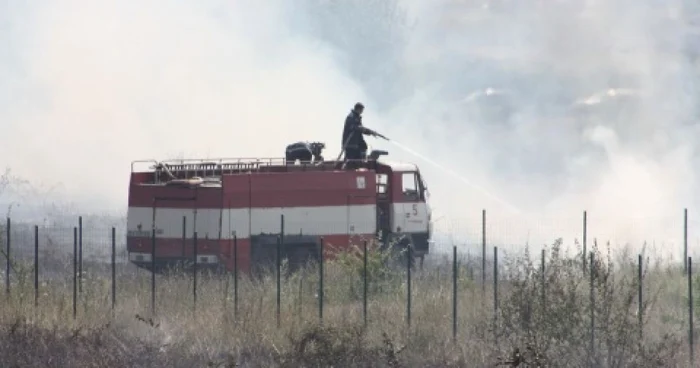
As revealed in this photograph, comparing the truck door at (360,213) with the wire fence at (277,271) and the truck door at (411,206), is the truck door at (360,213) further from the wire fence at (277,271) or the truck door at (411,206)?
the wire fence at (277,271)

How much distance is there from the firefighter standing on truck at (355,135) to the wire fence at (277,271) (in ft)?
8.55

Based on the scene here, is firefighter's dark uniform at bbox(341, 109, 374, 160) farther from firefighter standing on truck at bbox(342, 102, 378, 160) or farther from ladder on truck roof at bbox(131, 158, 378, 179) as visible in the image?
ladder on truck roof at bbox(131, 158, 378, 179)

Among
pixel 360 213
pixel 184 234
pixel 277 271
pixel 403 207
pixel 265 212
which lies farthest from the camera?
pixel 403 207

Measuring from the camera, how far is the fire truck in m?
26.1

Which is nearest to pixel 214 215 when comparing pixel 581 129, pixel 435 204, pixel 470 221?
pixel 470 221

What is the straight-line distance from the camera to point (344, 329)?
58.9 feet

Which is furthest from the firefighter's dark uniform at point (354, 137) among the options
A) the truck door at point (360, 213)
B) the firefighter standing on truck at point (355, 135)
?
the truck door at point (360, 213)

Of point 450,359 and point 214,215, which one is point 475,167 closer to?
point 214,215

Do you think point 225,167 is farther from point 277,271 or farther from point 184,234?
point 277,271

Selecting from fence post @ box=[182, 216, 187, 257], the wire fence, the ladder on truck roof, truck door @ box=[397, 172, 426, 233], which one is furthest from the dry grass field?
truck door @ box=[397, 172, 426, 233]

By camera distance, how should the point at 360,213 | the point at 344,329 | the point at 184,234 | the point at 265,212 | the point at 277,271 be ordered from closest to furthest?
1. the point at 344,329
2. the point at 277,271
3. the point at 184,234
4. the point at 265,212
5. the point at 360,213

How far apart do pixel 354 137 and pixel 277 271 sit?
8.21 meters

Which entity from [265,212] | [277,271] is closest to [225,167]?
[265,212]

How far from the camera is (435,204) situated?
44094 mm
